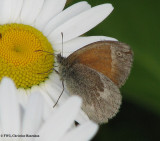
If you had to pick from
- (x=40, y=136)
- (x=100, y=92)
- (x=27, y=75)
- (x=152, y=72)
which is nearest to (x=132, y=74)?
(x=152, y=72)

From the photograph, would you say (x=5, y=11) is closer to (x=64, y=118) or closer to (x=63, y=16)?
(x=63, y=16)

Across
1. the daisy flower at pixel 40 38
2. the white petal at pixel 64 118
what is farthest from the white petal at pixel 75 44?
the white petal at pixel 64 118

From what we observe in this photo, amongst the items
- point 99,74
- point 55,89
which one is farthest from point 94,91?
point 55,89

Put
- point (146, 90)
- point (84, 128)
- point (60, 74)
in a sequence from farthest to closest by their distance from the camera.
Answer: point (146, 90)
point (60, 74)
point (84, 128)

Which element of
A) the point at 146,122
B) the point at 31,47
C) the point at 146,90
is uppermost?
the point at 31,47

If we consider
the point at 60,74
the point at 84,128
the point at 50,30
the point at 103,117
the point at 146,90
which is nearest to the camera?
the point at 84,128

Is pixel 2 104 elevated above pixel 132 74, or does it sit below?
above

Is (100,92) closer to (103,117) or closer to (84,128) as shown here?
(103,117)
